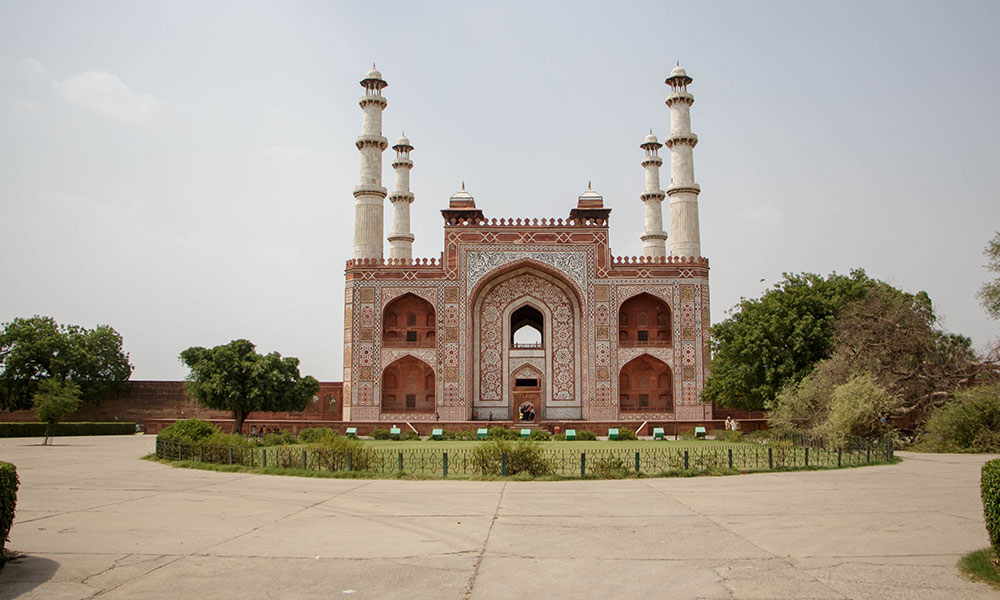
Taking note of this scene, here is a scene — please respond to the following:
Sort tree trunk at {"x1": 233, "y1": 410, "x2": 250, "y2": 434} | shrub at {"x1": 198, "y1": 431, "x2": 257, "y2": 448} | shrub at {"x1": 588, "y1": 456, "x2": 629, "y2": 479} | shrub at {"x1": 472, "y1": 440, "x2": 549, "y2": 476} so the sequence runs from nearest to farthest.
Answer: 1. shrub at {"x1": 588, "y1": 456, "x2": 629, "y2": 479}
2. shrub at {"x1": 472, "y1": 440, "x2": 549, "y2": 476}
3. shrub at {"x1": 198, "y1": 431, "x2": 257, "y2": 448}
4. tree trunk at {"x1": 233, "y1": 410, "x2": 250, "y2": 434}

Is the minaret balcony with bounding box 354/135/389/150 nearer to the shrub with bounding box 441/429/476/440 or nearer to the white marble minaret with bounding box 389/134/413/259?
the white marble minaret with bounding box 389/134/413/259

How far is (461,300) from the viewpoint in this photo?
33594mm

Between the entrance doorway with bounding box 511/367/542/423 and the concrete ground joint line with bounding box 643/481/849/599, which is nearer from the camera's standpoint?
the concrete ground joint line with bounding box 643/481/849/599

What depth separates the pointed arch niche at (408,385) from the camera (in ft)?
112

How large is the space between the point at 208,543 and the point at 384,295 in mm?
26814

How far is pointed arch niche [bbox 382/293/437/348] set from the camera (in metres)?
34.8

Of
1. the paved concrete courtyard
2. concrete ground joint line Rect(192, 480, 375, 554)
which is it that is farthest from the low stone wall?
concrete ground joint line Rect(192, 480, 375, 554)

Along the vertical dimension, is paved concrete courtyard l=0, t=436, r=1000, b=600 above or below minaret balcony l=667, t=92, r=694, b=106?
below

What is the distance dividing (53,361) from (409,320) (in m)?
15.4

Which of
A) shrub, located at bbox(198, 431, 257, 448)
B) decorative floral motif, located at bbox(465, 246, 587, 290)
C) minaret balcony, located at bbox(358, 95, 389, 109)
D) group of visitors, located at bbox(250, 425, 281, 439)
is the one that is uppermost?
minaret balcony, located at bbox(358, 95, 389, 109)

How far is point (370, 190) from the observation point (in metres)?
34.2

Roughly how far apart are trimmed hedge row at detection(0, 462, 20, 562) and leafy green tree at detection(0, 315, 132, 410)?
100ft

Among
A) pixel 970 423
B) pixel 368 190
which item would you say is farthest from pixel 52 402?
pixel 970 423

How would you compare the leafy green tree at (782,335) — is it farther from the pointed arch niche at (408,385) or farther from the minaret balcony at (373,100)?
the minaret balcony at (373,100)
